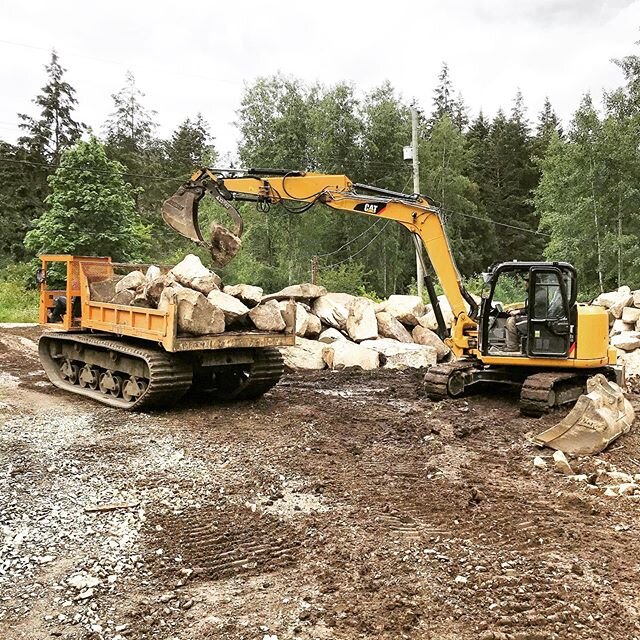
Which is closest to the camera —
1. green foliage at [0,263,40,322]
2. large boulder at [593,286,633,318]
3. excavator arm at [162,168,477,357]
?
excavator arm at [162,168,477,357]

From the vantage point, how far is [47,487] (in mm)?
5336

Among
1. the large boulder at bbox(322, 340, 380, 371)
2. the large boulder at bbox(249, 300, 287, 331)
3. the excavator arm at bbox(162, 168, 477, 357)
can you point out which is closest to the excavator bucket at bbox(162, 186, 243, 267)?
the excavator arm at bbox(162, 168, 477, 357)

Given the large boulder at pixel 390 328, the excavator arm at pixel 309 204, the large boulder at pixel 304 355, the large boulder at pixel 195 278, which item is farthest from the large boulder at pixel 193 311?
the large boulder at pixel 390 328

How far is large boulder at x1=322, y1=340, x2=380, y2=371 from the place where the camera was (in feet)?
42.6

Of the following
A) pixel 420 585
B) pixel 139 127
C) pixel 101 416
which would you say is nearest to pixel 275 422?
pixel 101 416

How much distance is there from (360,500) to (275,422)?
2875mm

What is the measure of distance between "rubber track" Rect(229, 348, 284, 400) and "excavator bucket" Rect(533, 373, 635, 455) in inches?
140

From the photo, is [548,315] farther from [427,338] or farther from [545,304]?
[427,338]

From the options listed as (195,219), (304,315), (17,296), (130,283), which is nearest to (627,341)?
(304,315)

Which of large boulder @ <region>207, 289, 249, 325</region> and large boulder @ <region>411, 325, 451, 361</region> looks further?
large boulder @ <region>411, 325, 451, 361</region>

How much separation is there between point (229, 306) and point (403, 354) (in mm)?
5648

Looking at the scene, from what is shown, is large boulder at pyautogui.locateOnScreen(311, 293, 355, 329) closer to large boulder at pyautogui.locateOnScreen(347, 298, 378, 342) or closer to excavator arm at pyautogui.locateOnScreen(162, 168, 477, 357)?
large boulder at pyautogui.locateOnScreen(347, 298, 378, 342)

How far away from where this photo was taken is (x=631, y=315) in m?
15.6

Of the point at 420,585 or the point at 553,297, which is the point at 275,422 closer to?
the point at 553,297
